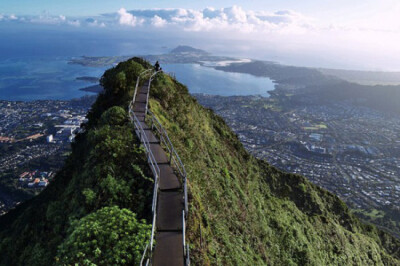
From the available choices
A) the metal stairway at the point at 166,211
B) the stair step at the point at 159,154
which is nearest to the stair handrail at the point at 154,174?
the metal stairway at the point at 166,211

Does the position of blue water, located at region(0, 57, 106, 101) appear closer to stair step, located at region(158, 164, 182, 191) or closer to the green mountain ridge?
the green mountain ridge

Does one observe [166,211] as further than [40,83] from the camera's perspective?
No

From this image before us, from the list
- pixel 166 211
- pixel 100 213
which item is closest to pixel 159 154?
pixel 166 211

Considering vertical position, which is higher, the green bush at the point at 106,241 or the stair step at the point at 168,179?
the stair step at the point at 168,179

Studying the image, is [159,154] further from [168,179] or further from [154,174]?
[154,174]

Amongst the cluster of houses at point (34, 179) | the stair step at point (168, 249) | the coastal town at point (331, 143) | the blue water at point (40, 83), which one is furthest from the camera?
the blue water at point (40, 83)

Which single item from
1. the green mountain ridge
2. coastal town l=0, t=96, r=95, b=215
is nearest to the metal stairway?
the green mountain ridge

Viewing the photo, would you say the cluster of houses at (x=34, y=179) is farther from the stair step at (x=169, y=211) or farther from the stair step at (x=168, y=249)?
the stair step at (x=168, y=249)
